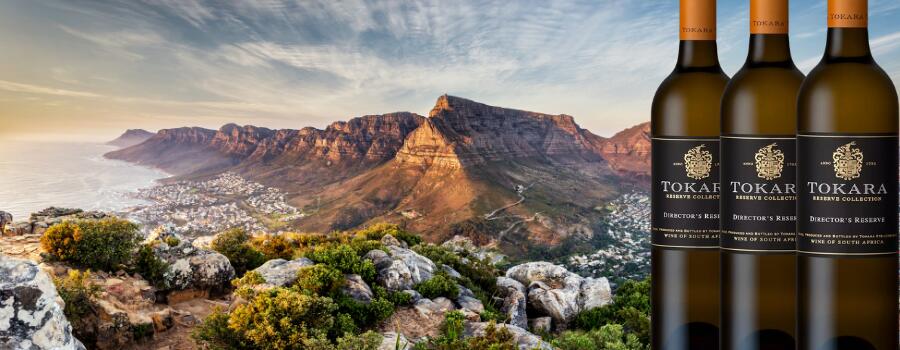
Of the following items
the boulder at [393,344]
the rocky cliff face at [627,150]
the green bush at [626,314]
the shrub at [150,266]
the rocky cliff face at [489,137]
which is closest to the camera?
the boulder at [393,344]

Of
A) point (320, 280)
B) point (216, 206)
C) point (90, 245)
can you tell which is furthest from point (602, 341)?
point (216, 206)

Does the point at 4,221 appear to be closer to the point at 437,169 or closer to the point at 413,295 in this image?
the point at 413,295

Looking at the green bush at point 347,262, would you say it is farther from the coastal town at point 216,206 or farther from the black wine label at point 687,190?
the coastal town at point 216,206

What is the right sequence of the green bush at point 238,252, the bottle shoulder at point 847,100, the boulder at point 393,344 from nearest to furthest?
the bottle shoulder at point 847,100, the boulder at point 393,344, the green bush at point 238,252

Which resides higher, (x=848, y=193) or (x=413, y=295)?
(x=848, y=193)

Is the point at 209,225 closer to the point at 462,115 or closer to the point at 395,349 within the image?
the point at 395,349

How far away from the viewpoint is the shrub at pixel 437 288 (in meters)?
13.3

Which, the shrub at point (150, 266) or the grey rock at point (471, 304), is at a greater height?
the shrub at point (150, 266)

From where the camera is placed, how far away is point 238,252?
15.2 meters

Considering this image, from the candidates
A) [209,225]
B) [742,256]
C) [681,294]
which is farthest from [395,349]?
[209,225]

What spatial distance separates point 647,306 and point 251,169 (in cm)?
8078

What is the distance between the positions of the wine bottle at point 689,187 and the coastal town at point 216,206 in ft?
187

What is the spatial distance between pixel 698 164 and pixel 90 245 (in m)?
12.2

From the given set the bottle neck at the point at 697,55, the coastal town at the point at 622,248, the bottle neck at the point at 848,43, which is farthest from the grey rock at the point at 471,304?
the coastal town at the point at 622,248
